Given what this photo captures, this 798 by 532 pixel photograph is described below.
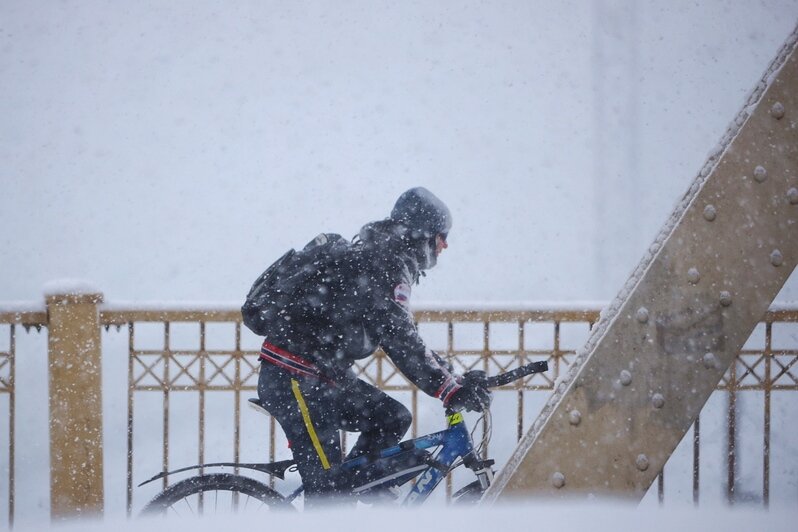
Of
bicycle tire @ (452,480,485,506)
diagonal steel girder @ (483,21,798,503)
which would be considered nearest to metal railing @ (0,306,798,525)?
bicycle tire @ (452,480,485,506)

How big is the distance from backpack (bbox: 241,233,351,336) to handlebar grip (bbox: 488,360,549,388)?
0.75 metres

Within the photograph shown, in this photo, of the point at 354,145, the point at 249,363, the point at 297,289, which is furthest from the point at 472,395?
the point at 354,145

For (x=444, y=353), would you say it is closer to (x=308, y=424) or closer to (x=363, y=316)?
(x=308, y=424)

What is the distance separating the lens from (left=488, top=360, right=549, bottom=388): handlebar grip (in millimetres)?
2195

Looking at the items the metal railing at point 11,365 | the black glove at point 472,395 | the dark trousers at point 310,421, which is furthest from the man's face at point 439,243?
the metal railing at point 11,365

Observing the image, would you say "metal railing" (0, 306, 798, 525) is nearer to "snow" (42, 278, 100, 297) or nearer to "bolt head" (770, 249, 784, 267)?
"snow" (42, 278, 100, 297)

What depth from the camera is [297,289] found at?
257 cm

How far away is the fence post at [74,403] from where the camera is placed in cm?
369

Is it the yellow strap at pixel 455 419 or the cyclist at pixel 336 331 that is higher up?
the cyclist at pixel 336 331

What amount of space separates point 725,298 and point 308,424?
2055 mm

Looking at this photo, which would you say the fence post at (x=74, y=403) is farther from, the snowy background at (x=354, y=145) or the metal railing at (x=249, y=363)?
the snowy background at (x=354, y=145)

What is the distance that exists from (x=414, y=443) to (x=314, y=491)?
471 millimetres

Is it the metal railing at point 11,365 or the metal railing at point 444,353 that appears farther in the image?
the metal railing at point 444,353

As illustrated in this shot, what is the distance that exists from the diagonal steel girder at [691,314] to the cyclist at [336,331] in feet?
5.17
